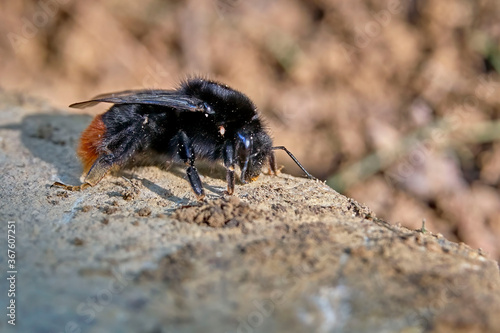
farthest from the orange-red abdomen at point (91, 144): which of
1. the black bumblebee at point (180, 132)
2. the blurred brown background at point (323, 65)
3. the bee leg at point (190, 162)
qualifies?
the blurred brown background at point (323, 65)

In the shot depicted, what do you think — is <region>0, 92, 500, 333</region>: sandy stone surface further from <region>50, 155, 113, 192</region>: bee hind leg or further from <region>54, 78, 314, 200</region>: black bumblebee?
<region>54, 78, 314, 200</region>: black bumblebee

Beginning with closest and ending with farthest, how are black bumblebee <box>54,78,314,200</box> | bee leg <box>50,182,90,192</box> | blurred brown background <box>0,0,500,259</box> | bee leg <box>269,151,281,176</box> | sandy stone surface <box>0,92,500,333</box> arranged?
sandy stone surface <box>0,92,500,333</box>
bee leg <box>50,182,90,192</box>
black bumblebee <box>54,78,314,200</box>
bee leg <box>269,151,281,176</box>
blurred brown background <box>0,0,500,259</box>

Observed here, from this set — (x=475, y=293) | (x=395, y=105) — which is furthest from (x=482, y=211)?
(x=475, y=293)

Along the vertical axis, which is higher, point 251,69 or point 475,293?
point 251,69

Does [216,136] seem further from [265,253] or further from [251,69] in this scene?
[251,69]

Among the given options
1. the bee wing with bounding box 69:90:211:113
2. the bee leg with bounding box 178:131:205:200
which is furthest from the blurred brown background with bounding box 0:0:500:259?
the bee leg with bounding box 178:131:205:200
